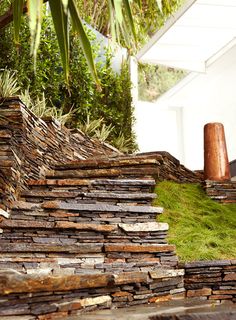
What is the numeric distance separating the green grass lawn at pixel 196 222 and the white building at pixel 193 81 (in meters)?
3.73

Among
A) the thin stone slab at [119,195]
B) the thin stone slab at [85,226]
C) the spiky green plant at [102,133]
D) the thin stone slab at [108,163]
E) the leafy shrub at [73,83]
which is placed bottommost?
the thin stone slab at [85,226]

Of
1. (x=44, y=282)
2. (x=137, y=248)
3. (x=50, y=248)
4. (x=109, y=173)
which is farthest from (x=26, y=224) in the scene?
(x=109, y=173)

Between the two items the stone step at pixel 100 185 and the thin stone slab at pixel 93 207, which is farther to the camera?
the stone step at pixel 100 185

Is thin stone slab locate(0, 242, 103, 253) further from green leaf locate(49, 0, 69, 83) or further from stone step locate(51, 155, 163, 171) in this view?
stone step locate(51, 155, 163, 171)

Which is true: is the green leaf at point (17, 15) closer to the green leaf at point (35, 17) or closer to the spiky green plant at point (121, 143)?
the green leaf at point (35, 17)

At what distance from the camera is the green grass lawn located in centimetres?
484

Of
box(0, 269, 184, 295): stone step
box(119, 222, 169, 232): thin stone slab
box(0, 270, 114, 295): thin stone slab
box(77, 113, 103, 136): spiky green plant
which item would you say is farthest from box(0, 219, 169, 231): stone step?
box(77, 113, 103, 136): spiky green plant

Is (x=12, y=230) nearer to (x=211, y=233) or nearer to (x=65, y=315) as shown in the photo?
(x=65, y=315)

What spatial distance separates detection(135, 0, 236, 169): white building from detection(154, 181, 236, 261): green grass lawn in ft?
12.2

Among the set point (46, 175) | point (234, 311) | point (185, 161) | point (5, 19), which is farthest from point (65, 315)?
point (185, 161)

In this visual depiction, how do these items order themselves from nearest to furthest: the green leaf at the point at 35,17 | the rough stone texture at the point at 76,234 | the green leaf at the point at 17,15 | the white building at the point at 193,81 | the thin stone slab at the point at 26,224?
the green leaf at the point at 35,17 < the rough stone texture at the point at 76,234 < the green leaf at the point at 17,15 < the thin stone slab at the point at 26,224 < the white building at the point at 193,81

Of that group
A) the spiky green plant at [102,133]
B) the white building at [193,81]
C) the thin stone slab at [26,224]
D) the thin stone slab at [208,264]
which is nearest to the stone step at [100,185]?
the thin stone slab at [26,224]

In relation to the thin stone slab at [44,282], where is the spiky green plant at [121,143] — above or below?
above

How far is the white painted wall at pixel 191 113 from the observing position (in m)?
11.5
